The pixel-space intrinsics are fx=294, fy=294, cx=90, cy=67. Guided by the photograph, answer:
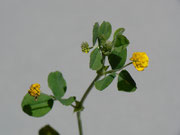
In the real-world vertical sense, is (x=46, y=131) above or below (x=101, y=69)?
below

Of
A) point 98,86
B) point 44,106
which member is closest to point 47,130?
point 44,106

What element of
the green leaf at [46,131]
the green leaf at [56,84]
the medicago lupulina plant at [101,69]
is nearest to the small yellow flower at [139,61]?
the medicago lupulina plant at [101,69]

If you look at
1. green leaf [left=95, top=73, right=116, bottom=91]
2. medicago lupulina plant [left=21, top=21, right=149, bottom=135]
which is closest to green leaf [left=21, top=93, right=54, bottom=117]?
medicago lupulina plant [left=21, top=21, right=149, bottom=135]

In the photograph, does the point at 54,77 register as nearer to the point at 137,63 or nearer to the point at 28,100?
the point at 28,100

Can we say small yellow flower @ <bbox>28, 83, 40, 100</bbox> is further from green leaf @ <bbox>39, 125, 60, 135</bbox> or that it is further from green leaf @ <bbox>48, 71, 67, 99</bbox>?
green leaf @ <bbox>39, 125, 60, 135</bbox>

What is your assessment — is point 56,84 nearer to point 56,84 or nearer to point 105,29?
point 56,84

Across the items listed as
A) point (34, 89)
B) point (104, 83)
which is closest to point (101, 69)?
point (104, 83)

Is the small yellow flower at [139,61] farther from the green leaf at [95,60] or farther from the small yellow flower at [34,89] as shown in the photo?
the small yellow flower at [34,89]
